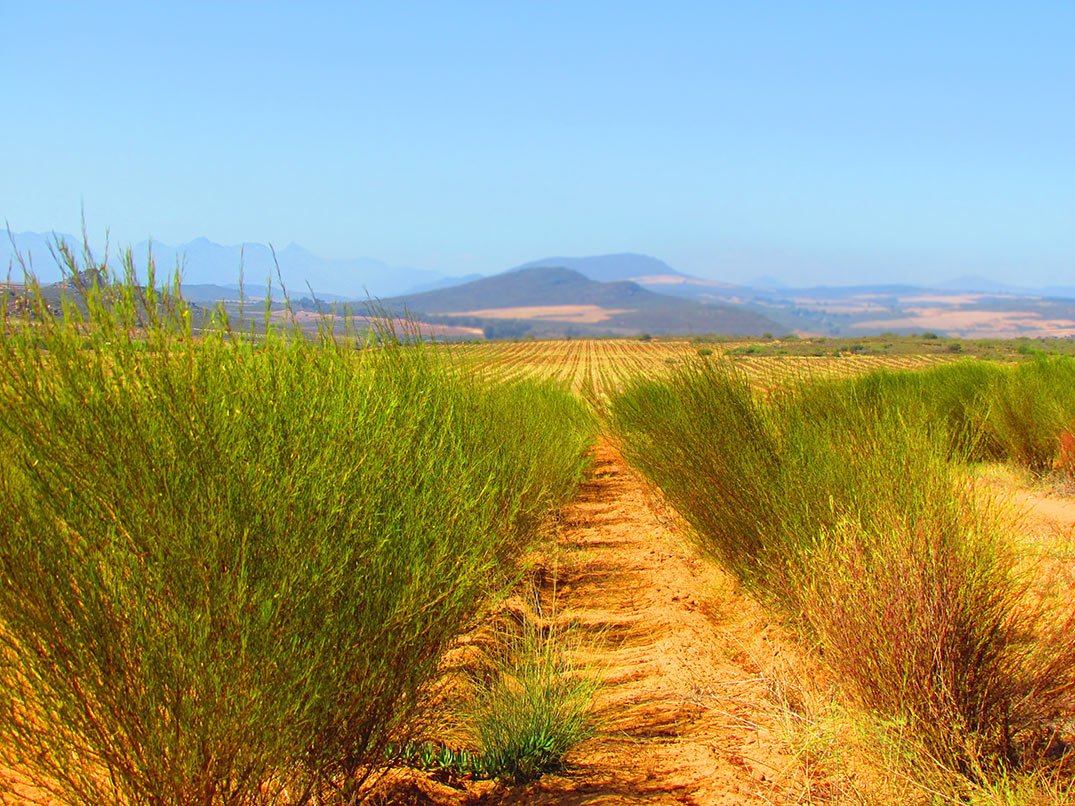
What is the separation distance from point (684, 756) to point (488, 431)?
3.47m

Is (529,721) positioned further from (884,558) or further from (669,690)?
(884,558)

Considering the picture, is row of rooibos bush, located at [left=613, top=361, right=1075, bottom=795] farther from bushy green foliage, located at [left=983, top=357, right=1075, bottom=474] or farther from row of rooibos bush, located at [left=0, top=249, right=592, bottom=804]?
bushy green foliage, located at [left=983, top=357, right=1075, bottom=474]

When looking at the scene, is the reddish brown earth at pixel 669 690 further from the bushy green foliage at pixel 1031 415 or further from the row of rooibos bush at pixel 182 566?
the bushy green foliage at pixel 1031 415

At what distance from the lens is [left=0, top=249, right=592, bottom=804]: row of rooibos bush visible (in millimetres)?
3195

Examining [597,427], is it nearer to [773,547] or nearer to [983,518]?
[773,547]

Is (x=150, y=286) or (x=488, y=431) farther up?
(x=150, y=286)

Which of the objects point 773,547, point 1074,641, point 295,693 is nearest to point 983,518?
point 1074,641

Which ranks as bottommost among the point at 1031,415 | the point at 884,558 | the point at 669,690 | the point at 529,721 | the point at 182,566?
the point at 669,690

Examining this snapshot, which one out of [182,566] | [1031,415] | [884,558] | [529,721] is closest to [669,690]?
[529,721]

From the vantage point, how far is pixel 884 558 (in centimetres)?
469

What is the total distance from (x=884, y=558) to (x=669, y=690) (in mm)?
1831

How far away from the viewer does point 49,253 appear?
355cm

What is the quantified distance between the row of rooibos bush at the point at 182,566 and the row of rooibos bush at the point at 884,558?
2.24 m

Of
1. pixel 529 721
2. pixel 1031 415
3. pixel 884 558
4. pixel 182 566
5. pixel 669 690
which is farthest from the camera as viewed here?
pixel 1031 415
